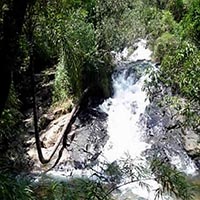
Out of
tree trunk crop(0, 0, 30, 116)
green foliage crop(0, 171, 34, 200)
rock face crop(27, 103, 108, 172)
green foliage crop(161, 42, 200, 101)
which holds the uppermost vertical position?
tree trunk crop(0, 0, 30, 116)

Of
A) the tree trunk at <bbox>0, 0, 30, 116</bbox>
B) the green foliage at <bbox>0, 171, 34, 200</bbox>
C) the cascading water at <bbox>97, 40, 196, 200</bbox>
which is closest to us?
the green foliage at <bbox>0, 171, 34, 200</bbox>

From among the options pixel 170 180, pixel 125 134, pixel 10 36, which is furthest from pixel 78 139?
pixel 10 36

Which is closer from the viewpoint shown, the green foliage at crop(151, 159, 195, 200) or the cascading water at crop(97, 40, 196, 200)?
the green foliage at crop(151, 159, 195, 200)

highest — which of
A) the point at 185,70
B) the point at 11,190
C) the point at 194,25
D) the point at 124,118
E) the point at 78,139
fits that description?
the point at 194,25

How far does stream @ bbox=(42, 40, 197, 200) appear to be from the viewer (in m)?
10.9

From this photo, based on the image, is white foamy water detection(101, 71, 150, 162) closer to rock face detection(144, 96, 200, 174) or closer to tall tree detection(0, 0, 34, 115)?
rock face detection(144, 96, 200, 174)

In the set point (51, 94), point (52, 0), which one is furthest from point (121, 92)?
point (52, 0)

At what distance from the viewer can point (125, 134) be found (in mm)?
12531

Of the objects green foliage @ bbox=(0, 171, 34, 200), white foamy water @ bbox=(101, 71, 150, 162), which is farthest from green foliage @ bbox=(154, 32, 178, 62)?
green foliage @ bbox=(0, 171, 34, 200)

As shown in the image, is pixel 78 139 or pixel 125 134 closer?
pixel 78 139

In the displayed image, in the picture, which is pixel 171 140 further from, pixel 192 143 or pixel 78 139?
pixel 78 139

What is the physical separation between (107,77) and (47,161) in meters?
4.08

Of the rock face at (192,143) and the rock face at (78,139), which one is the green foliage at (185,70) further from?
the rock face at (78,139)

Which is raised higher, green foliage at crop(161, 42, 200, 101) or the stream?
green foliage at crop(161, 42, 200, 101)
